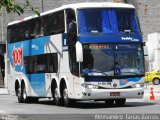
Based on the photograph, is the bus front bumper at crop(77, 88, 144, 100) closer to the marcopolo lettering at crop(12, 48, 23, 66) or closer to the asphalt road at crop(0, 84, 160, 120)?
the asphalt road at crop(0, 84, 160, 120)

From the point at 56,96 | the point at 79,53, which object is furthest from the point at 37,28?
the point at 79,53

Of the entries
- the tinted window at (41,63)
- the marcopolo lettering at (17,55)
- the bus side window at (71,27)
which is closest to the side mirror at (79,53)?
the bus side window at (71,27)

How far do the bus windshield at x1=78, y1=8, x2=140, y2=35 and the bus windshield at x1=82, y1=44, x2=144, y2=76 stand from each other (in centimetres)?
61

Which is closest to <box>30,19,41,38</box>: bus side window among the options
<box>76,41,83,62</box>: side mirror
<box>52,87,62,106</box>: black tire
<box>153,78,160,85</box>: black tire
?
<box>52,87,62,106</box>: black tire

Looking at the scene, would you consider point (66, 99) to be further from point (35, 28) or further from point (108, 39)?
point (35, 28)

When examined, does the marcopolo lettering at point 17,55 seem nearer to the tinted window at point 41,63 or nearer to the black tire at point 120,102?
the tinted window at point 41,63

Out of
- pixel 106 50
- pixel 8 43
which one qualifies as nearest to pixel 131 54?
pixel 106 50

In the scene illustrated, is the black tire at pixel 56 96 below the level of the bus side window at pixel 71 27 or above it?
below

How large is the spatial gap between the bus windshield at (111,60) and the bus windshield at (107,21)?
1.99ft

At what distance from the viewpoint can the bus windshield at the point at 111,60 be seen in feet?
70.6

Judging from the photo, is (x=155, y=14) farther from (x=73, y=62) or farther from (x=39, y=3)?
(x=73, y=62)

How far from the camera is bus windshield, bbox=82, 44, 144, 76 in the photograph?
21516 millimetres

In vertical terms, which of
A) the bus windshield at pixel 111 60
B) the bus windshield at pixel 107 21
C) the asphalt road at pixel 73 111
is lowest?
the asphalt road at pixel 73 111

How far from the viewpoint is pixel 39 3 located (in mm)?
64750
